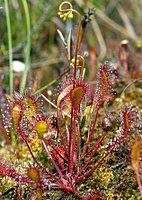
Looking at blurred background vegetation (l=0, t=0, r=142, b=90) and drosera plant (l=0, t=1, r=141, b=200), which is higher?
blurred background vegetation (l=0, t=0, r=142, b=90)

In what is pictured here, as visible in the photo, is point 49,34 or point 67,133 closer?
point 67,133

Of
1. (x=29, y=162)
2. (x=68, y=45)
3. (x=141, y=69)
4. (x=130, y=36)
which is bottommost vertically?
(x=29, y=162)

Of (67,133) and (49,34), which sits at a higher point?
(49,34)

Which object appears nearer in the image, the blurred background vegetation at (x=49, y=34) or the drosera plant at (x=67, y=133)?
the drosera plant at (x=67, y=133)

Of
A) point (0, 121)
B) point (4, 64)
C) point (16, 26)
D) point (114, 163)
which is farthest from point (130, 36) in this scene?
point (114, 163)

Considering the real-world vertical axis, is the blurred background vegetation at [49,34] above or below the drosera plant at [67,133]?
above

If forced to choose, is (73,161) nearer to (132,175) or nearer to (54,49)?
(132,175)

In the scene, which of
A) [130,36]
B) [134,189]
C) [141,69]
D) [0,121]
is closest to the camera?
[134,189]

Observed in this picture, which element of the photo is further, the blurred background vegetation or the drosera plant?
the blurred background vegetation
